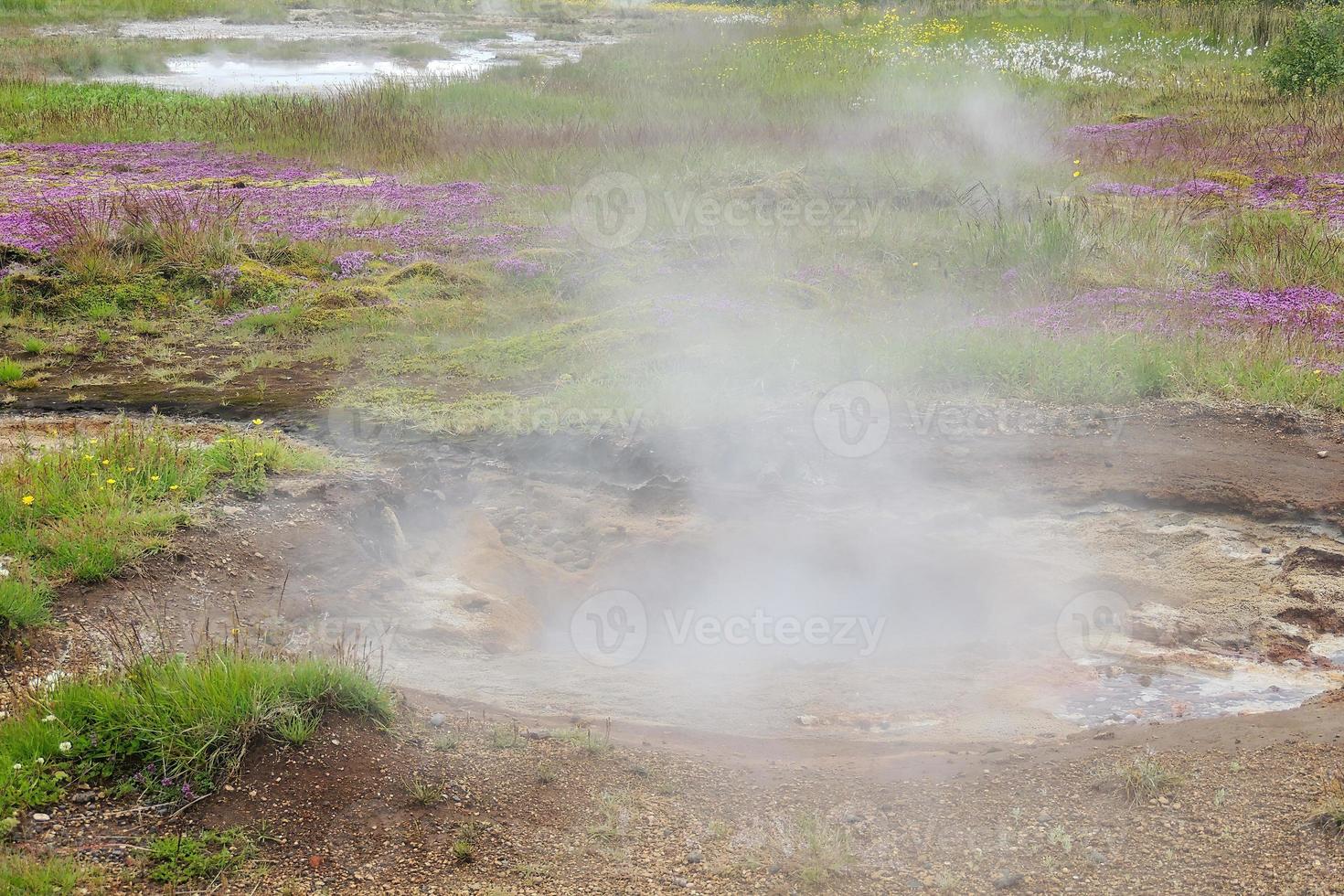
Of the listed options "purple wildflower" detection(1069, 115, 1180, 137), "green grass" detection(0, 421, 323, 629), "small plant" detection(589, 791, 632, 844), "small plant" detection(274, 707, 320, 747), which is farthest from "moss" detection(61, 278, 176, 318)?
"purple wildflower" detection(1069, 115, 1180, 137)

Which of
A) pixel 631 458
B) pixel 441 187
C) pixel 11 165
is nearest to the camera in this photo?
pixel 631 458

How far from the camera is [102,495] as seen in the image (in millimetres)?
5812

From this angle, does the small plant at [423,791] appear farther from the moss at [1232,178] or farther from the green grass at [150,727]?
the moss at [1232,178]

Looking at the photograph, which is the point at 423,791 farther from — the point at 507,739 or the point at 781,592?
the point at 781,592

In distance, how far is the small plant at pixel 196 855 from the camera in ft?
11.4

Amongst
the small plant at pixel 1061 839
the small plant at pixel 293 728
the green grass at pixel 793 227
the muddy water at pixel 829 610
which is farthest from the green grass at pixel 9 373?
the small plant at pixel 1061 839

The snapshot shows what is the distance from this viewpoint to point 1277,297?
9.86 m

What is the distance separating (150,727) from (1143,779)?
12.2 ft

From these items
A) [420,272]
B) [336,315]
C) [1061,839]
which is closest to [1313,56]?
[420,272]

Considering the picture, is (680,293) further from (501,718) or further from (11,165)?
(11,165)

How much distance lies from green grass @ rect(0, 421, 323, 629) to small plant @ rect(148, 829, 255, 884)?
170 cm

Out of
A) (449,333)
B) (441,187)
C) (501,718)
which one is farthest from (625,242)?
(501,718)

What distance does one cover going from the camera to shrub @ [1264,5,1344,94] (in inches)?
679

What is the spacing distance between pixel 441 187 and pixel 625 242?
3.79 metres
